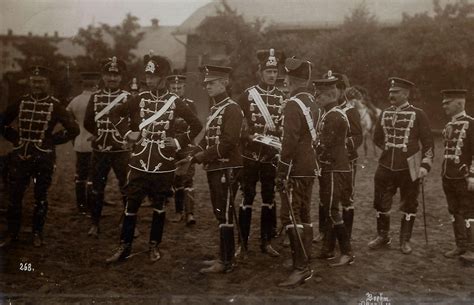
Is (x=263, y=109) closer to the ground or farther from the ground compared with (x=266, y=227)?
farther from the ground

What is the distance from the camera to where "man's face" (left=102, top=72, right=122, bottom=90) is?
20.3 ft

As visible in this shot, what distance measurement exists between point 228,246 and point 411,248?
8.18ft

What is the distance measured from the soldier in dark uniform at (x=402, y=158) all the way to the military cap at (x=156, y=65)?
9.29ft

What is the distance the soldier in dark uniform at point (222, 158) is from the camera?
16.4ft

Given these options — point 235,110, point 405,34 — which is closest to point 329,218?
point 235,110

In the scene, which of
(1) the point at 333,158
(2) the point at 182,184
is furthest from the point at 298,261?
(2) the point at 182,184

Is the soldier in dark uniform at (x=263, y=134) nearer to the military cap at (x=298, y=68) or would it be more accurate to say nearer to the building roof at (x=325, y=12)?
the military cap at (x=298, y=68)

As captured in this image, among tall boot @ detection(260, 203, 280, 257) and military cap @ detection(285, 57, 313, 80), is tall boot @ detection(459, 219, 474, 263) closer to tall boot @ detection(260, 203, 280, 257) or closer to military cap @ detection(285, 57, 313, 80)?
tall boot @ detection(260, 203, 280, 257)

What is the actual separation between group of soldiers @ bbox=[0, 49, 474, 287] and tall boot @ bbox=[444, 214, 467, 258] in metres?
0.01

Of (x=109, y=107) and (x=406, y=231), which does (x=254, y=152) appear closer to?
(x=109, y=107)

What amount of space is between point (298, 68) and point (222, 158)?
1237 millimetres

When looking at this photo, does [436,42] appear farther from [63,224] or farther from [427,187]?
[63,224]

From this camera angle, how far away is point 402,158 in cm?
595

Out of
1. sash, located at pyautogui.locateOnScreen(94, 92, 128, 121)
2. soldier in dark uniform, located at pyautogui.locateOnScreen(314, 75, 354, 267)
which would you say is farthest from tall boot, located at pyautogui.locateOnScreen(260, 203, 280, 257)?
sash, located at pyautogui.locateOnScreen(94, 92, 128, 121)
